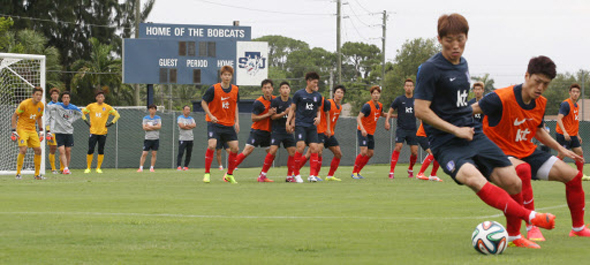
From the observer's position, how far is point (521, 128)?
713cm

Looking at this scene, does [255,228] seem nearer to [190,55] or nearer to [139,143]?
[139,143]

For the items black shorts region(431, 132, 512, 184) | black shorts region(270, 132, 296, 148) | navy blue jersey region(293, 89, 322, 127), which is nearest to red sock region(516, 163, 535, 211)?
black shorts region(431, 132, 512, 184)

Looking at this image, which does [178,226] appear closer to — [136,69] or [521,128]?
[521,128]

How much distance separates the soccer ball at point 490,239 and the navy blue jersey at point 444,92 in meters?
0.85

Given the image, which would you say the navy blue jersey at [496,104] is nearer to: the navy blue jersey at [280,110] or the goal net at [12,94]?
the navy blue jersey at [280,110]

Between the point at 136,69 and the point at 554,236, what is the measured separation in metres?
→ 27.6

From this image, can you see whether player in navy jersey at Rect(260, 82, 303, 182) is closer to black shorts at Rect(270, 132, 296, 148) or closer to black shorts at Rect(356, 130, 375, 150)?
black shorts at Rect(270, 132, 296, 148)

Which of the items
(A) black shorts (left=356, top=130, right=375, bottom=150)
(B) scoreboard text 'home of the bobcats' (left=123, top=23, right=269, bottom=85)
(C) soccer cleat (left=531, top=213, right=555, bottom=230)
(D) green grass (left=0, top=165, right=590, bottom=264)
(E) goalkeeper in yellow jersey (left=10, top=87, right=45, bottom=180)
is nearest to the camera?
(C) soccer cleat (left=531, top=213, right=555, bottom=230)

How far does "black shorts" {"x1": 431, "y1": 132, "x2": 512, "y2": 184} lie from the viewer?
6199mm

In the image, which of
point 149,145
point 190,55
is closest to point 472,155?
point 149,145

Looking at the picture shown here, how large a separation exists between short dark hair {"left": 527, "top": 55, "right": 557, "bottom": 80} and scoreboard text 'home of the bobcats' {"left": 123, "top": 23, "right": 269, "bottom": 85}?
2732 centimetres

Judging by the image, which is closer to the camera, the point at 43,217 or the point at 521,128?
the point at 521,128

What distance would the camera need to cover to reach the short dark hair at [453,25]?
20.4 feet

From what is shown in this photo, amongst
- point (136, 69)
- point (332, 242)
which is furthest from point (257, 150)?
point (332, 242)
